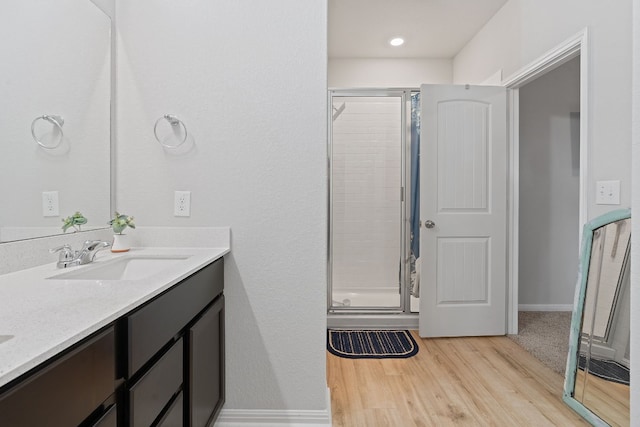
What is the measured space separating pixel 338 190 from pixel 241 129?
66.1 inches

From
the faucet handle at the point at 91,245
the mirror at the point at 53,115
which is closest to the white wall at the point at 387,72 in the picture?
the mirror at the point at 53,115

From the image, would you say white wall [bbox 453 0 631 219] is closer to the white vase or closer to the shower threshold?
the shower threshold

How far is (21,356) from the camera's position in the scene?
586mm

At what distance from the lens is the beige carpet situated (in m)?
2.59

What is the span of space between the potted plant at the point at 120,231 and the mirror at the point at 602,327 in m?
2.33

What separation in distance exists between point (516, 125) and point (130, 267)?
9.70 feet

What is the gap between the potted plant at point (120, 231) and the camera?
170 centimetres

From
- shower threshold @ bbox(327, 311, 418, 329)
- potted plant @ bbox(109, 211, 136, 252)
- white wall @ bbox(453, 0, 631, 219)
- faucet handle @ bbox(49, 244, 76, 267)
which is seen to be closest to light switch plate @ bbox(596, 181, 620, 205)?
white wall @ bbox(453, 0, 631, 219)

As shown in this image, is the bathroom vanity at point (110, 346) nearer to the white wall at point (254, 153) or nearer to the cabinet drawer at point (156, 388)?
the cabinet drawer at point (156, 388)

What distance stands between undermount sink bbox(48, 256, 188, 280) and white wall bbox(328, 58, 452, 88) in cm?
309

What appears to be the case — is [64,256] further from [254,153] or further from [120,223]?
[254,153]

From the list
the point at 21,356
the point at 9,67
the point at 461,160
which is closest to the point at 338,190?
the point at 461,160

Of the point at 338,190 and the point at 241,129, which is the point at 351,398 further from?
the point at 338,190

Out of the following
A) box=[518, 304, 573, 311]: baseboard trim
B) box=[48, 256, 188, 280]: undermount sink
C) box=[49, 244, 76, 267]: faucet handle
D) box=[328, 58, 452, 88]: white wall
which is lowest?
box=[518, 304, 573, 311]: baseboard trim
